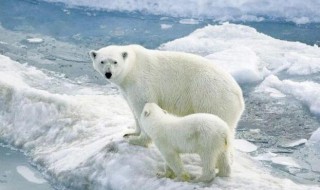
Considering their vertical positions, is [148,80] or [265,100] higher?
[148,80]

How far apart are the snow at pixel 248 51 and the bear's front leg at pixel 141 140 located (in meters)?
3.69

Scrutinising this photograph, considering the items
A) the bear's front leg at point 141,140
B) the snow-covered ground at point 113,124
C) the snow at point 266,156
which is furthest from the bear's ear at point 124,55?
the snow at point 266,156

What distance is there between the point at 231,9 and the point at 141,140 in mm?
8174

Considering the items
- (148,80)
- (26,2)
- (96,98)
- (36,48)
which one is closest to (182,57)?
(148,80)

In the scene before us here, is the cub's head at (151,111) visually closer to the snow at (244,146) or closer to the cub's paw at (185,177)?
the cub's paw at (185,177)

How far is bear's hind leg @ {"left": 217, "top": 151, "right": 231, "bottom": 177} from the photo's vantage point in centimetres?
506

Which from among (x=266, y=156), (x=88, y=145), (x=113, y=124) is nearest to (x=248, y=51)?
(x=266, y=156)

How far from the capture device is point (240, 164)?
6.20 meters

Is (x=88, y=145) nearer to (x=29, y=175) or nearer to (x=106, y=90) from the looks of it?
(x=29, y=175)

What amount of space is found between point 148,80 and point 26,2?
9.77 metres

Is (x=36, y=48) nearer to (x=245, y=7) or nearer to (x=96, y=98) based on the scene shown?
(x=96, y=98)

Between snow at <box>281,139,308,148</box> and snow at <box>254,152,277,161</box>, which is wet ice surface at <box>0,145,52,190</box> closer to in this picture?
snow at <box>254,152,277,161</box>

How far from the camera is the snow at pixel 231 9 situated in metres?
13.1

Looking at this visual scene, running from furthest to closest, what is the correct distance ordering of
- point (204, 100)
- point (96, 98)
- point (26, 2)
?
1. point (26, 2)
2. point (96, 98)
3. point (204, 100)
